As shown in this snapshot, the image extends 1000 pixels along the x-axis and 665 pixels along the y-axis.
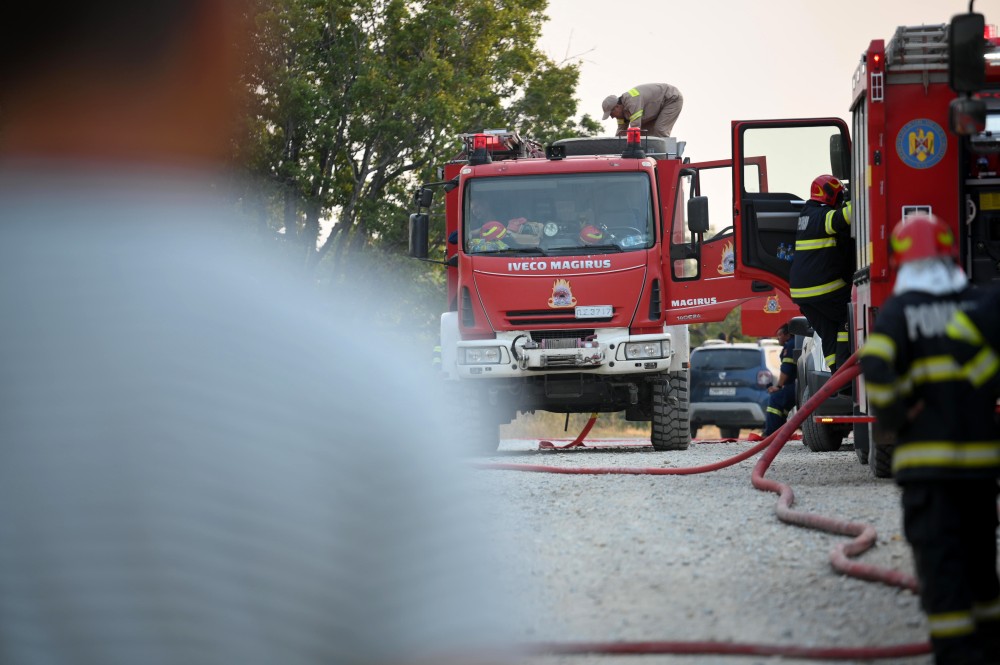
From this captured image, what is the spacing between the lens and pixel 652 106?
1709 centimetres

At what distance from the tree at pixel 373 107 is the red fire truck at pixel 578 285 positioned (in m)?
11.5

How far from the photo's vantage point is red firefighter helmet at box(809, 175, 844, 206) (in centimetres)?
1110

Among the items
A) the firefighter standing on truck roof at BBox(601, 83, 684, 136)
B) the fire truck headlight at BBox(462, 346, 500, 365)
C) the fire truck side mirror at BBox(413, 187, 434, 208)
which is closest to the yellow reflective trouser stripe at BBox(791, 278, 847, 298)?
the fire truck headlight at BBox(462, 346, 500, 365)

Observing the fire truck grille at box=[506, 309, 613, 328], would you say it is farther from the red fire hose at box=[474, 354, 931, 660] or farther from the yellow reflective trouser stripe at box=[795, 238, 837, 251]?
the red fire hose at box=[474, 354, 931, 660]

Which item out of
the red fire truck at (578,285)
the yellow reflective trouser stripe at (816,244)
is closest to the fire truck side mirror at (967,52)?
the yellow reflective trouser stripe at (816,244)

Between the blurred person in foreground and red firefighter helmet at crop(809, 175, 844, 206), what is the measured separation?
9931 millimetres

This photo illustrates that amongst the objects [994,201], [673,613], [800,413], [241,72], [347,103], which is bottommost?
[673,613]

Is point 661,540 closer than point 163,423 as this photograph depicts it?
No

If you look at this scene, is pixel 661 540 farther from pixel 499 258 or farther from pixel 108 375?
pixel 499 258

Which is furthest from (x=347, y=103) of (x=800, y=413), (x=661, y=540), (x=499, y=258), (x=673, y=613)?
(x=673, y=613)

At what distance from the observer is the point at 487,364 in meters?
14.4

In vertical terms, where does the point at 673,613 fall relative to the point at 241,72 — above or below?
Result: below

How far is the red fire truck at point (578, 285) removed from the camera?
14.4 meters

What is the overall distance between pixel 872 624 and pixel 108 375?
4.19 metres
